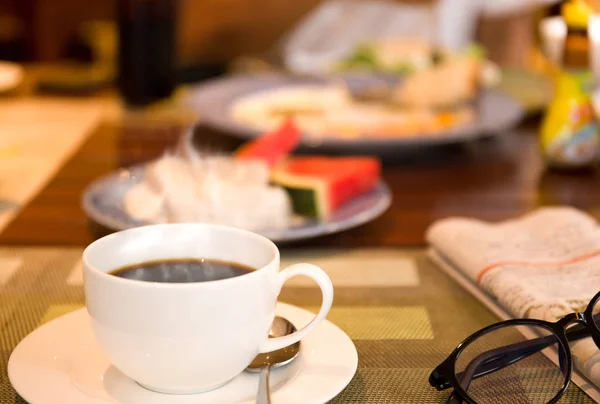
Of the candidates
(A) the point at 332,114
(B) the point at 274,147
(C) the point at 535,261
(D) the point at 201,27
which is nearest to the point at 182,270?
(C) the point at 535,261

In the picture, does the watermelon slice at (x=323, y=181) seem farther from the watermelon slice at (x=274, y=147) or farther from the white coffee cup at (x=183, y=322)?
the white coffee cup at (x=183, y=322)

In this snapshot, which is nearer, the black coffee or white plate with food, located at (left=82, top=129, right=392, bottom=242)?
the black coffee

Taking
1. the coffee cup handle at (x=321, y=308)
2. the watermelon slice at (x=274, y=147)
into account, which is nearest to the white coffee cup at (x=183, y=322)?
the coffee cup handle at (x=321, y=308)

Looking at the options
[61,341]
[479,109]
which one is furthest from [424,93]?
[61,341]

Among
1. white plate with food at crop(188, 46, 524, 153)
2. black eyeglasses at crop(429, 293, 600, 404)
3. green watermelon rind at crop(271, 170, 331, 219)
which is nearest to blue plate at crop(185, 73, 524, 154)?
white plate with food at crop(188, 46, 524, 153)

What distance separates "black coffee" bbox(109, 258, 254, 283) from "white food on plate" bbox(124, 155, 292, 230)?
0.96 ft

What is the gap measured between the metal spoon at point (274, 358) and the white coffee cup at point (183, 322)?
1 cm

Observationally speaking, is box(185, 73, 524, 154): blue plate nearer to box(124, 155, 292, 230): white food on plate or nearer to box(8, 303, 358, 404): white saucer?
box(124, 155, 292, 230): white food on plate

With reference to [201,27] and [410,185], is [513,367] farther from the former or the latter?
[201,27]

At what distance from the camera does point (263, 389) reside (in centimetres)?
50

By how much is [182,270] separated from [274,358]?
9 centimetres

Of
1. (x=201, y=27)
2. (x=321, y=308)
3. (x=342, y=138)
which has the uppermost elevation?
(x=321, y=308)

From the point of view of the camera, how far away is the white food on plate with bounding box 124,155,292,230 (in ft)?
2.87

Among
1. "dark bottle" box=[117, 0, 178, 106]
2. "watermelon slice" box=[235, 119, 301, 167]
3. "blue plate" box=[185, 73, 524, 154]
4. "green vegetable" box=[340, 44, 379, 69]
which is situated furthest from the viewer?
"green vegetable" box=[340, 44, 379, 69]
